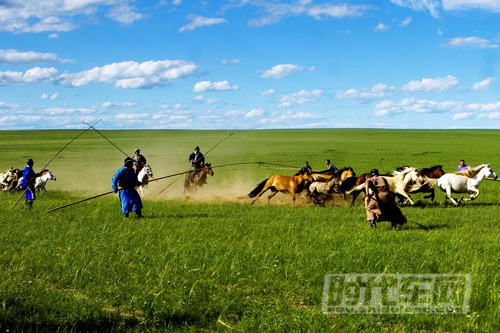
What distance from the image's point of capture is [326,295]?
749cm

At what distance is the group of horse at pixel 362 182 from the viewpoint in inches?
756

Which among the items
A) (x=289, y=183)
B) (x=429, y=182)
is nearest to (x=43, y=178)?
(x=289, y=183)

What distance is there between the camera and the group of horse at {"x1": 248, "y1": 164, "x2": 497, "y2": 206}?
19203 millimetres

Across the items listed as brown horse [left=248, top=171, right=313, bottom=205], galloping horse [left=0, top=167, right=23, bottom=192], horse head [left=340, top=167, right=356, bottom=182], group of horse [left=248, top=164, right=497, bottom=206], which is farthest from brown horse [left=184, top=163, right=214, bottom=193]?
galloping horse [left=0, top=167, right=23, bottom=192]

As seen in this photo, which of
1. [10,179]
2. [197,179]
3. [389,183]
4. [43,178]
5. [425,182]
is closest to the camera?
[389,183]

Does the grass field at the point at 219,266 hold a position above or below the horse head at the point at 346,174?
below

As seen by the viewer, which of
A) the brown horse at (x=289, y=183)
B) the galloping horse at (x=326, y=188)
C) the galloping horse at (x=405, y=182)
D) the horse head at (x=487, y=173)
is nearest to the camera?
the galloping horse at (x=405, y=182)

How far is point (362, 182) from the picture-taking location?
62.5 ft

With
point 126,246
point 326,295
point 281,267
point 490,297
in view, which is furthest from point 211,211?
point 490,297

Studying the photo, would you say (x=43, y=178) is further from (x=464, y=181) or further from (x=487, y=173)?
(x=487, y=173)

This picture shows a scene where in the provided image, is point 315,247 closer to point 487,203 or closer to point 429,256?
point 429,256

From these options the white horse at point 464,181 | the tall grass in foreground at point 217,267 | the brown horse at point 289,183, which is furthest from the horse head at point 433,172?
the tall grass in foreground at point 217,267

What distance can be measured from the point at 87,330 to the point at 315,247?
18.8ft

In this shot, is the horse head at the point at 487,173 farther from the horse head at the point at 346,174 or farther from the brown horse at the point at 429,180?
the horse head at the point at 346,174
